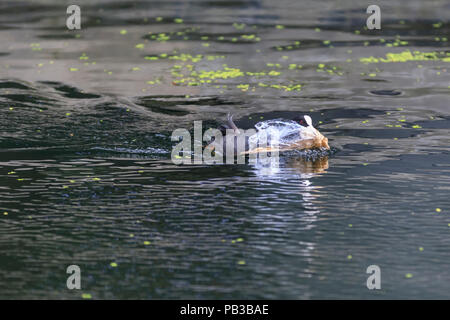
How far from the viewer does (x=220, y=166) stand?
10859mm

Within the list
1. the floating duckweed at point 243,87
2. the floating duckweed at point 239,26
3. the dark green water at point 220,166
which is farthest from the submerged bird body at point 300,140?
the floating duckweed at point 239,26

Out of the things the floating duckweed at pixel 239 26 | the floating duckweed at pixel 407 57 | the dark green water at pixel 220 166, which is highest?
the floating duckweed at pixel 239 26

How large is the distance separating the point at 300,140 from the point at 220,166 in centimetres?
126

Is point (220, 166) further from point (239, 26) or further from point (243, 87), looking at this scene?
point (239, 26)

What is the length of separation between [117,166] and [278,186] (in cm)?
231

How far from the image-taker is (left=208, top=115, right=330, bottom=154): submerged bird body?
11.2 m

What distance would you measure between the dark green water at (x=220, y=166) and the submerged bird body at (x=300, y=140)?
0.31 metres

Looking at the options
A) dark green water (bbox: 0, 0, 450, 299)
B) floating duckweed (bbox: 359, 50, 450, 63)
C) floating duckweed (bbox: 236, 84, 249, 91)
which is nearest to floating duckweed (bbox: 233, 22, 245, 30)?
dark green water (bbox: 0, 0, 450, 299)

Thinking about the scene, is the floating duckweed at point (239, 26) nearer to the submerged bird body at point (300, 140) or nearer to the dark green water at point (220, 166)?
the dark green water at point (220, 166)

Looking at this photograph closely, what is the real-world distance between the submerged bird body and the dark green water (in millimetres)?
310

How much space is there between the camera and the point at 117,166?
10844mm

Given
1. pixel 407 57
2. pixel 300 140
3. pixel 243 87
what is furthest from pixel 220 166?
pixel 407 57

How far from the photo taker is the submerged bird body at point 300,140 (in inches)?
441
